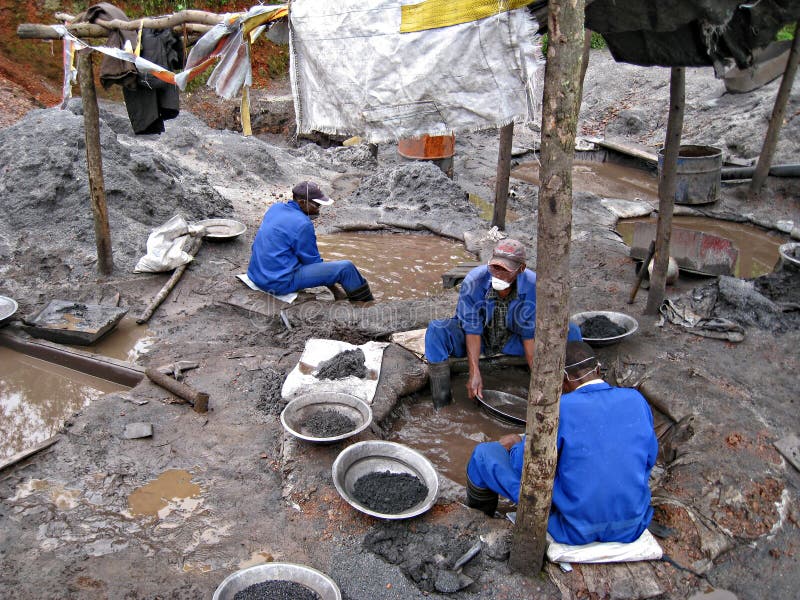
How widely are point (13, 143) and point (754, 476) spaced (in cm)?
899

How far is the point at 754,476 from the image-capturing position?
4184 mm

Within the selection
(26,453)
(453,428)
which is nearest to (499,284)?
(453,428)

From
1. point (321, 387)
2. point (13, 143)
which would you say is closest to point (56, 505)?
point (321, 387)

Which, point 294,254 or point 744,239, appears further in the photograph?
point 744,239

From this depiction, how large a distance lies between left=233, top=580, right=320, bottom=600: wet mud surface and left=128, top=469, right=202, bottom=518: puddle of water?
1126 millimetres

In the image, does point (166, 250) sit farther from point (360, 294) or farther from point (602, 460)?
point (602, 460)

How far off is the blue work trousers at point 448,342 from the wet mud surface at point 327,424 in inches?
37.9

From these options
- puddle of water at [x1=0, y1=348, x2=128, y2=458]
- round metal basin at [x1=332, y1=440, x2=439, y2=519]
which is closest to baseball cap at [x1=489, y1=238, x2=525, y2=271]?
round metal basin at [x1=332, y1=440, x2=439, y2=519]

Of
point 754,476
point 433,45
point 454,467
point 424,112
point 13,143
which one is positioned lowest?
point 454,467

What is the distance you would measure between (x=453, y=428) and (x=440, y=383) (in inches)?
15.4

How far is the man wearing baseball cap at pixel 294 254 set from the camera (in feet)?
→ 21.0

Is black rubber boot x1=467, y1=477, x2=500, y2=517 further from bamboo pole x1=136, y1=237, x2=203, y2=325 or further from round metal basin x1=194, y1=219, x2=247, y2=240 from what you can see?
round metal basin x1=194, y1=219, x2=247, y2=240

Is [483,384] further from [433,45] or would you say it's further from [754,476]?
[433,45]

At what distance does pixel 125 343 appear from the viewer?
6160 mm
